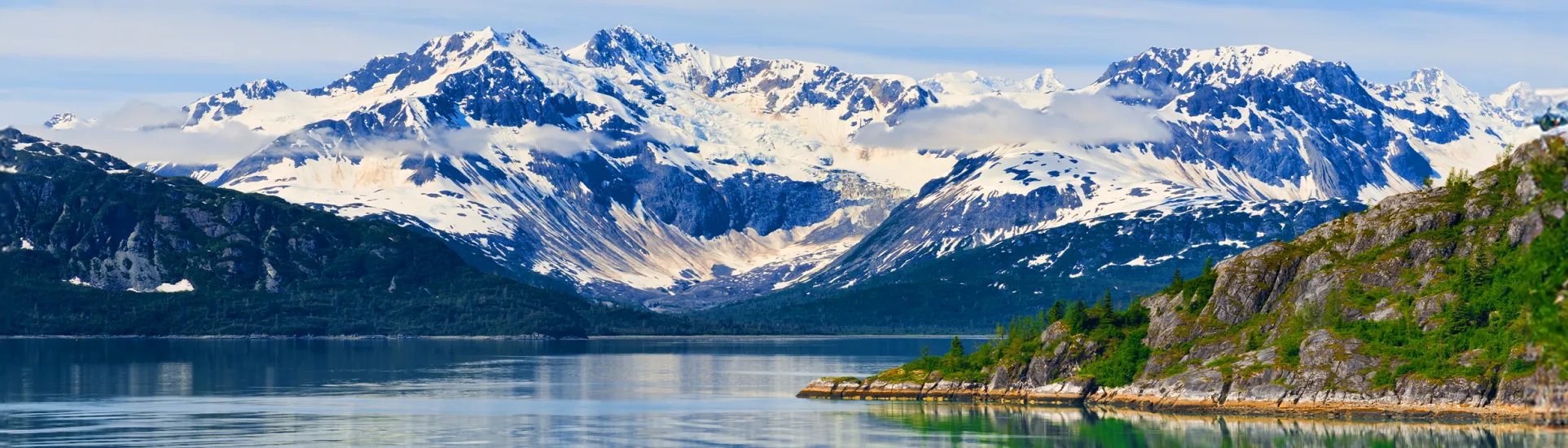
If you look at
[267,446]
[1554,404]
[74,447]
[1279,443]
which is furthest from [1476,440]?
[74,447]

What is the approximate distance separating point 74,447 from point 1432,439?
14181 centimetres

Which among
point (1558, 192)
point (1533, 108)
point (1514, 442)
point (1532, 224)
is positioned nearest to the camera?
point (1533, 108)

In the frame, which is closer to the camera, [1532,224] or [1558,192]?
[1558,192]

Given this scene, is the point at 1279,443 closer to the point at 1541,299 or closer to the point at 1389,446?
the point at 1389,446

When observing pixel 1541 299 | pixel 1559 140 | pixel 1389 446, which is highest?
pixel 1559 140

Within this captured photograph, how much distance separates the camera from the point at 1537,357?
109 meters

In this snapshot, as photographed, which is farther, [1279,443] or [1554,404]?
[1279,443]

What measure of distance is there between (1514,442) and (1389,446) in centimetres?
1200

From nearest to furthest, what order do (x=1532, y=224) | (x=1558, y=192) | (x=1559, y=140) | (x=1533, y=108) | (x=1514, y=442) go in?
(x=1533, y=108)
(x=1559, y=140)
(x=1558, y=192)
(x=1532, y=224)
(x=1514, y=442)

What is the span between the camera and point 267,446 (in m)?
199

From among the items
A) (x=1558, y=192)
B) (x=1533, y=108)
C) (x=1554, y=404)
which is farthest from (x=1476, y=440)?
(x=1533, y=108)

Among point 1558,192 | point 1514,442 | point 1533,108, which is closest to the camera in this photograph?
point 1533,108

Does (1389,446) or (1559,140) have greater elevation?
(1559,140)

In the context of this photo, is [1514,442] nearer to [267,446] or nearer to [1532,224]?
[1532,224]
